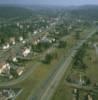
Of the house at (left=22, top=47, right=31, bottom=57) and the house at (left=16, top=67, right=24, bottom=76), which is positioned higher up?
the house at (left=16, top=67, right=24, bottom=76)

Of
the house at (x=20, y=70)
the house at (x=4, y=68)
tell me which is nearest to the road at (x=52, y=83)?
the house at (x=20, y=70)

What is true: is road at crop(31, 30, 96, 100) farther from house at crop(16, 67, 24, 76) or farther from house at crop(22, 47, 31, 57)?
house at crop(22, 47, 31, 57)

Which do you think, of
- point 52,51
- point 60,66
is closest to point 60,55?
point 52,51

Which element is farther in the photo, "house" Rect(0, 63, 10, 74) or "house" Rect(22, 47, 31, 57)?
"house" Rect(22, 47, 31, 57)

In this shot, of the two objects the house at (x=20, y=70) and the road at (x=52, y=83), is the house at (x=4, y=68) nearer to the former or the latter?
the house at (x=20, y=70)

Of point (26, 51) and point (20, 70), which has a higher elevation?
point (20, 70)

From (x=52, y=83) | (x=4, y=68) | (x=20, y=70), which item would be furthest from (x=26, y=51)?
(x=52, y=83)

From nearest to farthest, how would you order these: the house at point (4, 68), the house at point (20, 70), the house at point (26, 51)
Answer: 1. the house at point (20, 70)
2. the house at point (4, 68)
3. the house at point (26, 51)

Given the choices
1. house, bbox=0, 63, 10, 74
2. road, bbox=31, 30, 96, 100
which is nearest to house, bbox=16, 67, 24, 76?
house, bbox=0, 63, 10, 74

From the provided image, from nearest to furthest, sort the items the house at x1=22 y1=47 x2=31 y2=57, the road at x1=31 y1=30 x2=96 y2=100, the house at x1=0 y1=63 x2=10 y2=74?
the road at x1=31 y1=30 x2=96 y2=100 → the house at x1=0 y1=63 x2=10 y2=74 → the house at x1=22 y1=47 x2=31 y2=57

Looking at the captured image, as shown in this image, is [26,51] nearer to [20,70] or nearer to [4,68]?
[4,68]

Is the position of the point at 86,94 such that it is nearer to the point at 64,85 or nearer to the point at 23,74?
the point at 64,85
